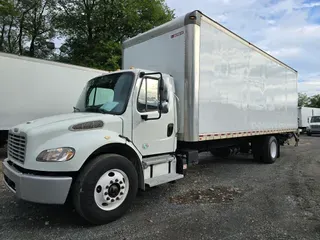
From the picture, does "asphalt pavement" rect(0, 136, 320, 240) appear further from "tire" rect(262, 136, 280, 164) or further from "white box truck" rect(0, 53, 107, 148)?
"white box truck" rect(0, 53, 107, 148)

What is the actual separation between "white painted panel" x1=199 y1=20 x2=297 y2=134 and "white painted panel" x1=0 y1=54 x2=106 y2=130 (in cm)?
612

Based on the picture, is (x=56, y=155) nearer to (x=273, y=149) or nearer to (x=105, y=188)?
(x=105, y=188)

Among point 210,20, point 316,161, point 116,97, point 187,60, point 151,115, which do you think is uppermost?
point 210,20

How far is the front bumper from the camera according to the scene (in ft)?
11.6

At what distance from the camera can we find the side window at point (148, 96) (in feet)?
15.2

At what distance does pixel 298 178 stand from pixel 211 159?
348 cm

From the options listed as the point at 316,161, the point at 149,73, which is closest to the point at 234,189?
the point at 149,73

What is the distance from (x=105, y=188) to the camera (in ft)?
12.9

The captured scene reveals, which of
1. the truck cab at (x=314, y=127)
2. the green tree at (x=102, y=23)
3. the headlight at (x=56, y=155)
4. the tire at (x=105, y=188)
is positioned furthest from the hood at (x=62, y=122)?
the truck cab at (x=314, y=127)

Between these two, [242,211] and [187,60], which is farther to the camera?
[187,60]

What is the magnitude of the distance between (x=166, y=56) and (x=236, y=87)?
227cm

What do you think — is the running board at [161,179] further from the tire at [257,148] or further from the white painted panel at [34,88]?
the white painted panel at [34,88]

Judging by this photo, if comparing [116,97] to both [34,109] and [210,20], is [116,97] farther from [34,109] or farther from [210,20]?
[34,109]

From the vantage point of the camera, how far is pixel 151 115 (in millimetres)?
4766
